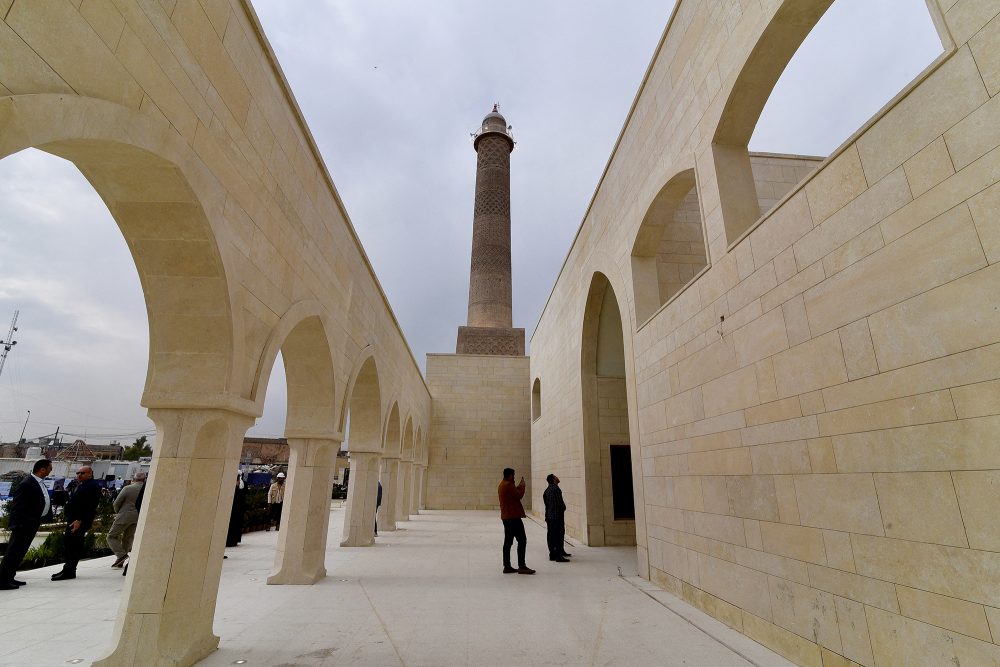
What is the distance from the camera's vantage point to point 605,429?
31.2 ft

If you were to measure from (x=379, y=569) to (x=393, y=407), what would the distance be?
4.42 metres

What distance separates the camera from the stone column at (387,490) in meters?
11.2

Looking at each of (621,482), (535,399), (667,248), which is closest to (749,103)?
(667,248)

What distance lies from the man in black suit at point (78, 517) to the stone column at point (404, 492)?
8.76m

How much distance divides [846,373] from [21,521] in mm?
7665

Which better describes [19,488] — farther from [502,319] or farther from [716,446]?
[502,319]

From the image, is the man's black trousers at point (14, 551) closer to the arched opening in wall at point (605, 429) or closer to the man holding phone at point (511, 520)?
the man holding phone at point (511, 520)

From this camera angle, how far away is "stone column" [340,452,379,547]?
8477 mm

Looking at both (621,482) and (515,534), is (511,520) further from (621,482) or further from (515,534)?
(621,482)

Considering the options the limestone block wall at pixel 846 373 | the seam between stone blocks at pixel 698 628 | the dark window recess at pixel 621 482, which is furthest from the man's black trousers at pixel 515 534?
the dark window recess at pixel 621 482

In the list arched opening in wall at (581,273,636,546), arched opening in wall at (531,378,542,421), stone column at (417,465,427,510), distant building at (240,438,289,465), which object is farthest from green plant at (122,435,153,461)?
arched opening in wall at (581,273,636,546)

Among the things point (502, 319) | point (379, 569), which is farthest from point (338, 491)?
point (379, 569)

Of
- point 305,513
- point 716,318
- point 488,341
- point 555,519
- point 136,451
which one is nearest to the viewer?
point 716,318

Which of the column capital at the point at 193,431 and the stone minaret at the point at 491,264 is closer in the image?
the column capital at the point at 193,431
